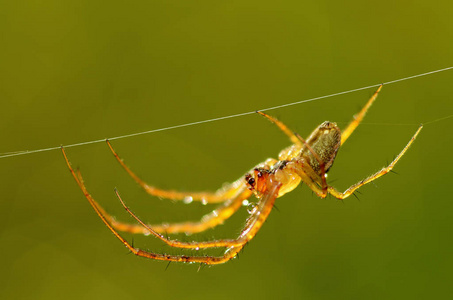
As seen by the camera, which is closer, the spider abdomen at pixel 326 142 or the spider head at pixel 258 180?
the spider abdomen at pixel 326 142

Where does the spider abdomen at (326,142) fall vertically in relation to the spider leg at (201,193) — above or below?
below

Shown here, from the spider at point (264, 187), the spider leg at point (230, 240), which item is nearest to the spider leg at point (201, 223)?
the spider at point (264, 187)

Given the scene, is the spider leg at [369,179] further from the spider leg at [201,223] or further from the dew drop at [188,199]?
the dew drop at [188,199]

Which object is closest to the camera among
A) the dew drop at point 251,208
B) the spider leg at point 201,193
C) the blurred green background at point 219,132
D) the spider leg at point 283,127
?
the spider leg at point 283,127

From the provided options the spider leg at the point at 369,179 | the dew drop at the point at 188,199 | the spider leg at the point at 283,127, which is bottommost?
the spider leg at the point at 369,179

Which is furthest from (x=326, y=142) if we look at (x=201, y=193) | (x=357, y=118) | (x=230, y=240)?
(x=201, y=193)

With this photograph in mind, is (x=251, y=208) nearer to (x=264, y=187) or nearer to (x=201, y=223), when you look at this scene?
(x=264, y=187)

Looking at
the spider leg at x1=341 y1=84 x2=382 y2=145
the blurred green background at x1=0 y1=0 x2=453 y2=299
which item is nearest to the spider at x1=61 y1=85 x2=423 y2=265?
the spider leg at x1=341 y1=84 x2=382 y2=145

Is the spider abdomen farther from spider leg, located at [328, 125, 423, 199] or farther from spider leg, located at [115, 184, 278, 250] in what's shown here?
spider leg, located at [115, 184, 278, 250]

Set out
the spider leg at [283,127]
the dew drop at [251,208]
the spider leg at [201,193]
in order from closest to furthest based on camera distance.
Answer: the spider leg at [283,127], the dew drop at [251,208], the spider leg at [201,193]
